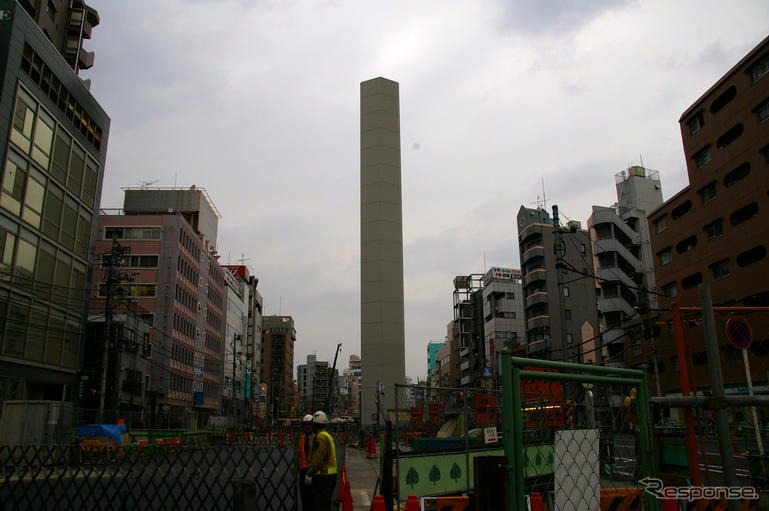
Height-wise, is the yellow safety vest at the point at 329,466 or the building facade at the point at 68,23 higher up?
the building facade at the point at 68,23

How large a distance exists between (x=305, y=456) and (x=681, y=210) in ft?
155

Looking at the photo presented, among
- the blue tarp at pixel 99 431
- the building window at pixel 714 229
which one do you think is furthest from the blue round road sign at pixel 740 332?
the building window at pixel 714 229

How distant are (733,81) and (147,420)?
58.1 meters

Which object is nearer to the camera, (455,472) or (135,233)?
(455,472)

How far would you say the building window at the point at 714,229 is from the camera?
42.3 meters

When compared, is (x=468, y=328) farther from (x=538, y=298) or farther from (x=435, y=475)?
(x=435, y=475)

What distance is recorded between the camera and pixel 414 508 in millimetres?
7344

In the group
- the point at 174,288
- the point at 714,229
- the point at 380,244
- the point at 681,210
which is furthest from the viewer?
the point at 174,288

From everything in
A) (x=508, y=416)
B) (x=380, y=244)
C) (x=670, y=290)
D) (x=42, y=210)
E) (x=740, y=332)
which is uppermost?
(x=380, y=244)

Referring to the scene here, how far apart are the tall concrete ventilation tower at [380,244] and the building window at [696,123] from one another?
2634 centimetres

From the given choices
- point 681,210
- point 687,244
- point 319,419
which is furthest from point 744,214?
point 319,419

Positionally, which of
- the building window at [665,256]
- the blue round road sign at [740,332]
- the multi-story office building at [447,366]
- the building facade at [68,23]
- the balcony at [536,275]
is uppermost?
the building facade at [68,23]

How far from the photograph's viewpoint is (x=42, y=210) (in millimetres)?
30109

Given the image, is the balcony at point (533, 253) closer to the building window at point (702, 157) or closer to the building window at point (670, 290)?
the building window at point (670, 290)
